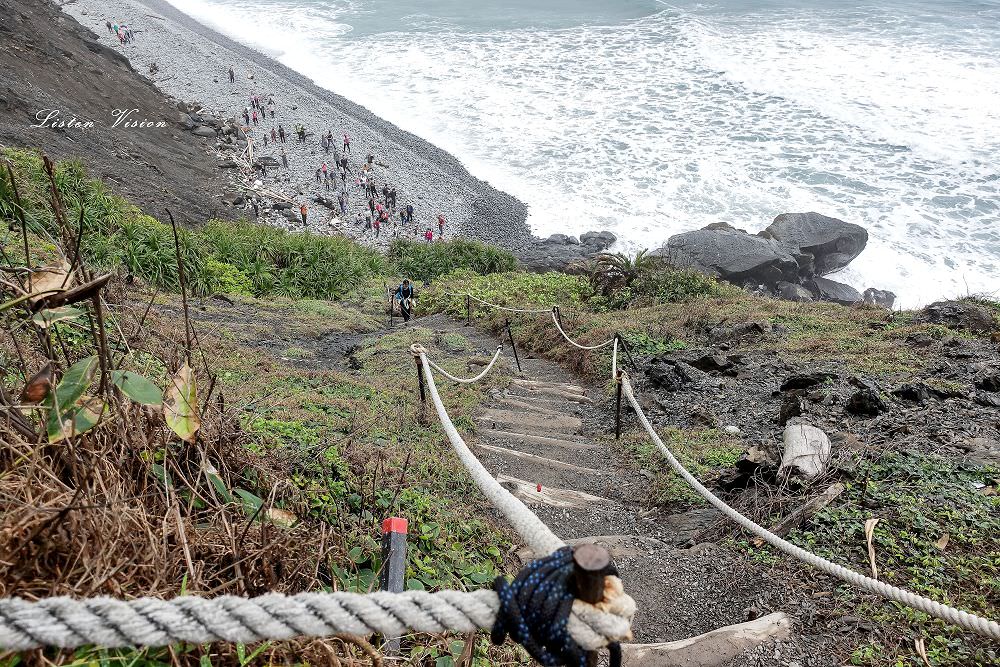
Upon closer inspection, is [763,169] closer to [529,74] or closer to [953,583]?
[529,74]

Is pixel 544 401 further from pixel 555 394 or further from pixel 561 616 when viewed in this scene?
pixel 561 616

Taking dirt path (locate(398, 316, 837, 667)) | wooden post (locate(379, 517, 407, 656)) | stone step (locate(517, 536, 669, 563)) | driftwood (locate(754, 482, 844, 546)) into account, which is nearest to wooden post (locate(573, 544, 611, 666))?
wooden post (locate(379, 517, 407, 656))

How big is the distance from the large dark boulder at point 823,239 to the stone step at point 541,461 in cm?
1986

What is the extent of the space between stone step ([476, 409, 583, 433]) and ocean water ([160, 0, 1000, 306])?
17.7 m

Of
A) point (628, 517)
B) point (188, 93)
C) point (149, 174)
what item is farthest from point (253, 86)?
point (628, 517)

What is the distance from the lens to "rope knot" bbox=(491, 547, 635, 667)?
4.32ft

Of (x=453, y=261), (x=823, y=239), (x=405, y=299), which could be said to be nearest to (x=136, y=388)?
(x=405, y=299)

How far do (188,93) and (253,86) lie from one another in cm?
325

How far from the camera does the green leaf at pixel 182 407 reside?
88.6 inches

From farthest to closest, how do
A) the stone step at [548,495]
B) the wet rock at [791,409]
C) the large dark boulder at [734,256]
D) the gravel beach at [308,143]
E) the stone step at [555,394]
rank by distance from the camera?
the gravel beach at [308,143], the large dark boulder at [734,256], the stone step at [555,394], the wet rock at [791,409], the stone step at [548,495]

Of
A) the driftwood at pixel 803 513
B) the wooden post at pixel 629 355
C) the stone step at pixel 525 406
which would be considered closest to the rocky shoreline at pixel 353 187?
the wooden post at pixel 629 355

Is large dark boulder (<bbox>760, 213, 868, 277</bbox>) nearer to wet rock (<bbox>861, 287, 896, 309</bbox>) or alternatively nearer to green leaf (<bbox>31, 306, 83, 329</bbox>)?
wet rock (<bbox>861, 287, 896, 309</bbox>)

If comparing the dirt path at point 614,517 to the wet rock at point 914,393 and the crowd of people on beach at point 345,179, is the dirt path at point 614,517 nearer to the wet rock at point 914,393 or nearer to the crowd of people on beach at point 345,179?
the wet rock at point 914,393

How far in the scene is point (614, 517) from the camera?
5.16 meters
